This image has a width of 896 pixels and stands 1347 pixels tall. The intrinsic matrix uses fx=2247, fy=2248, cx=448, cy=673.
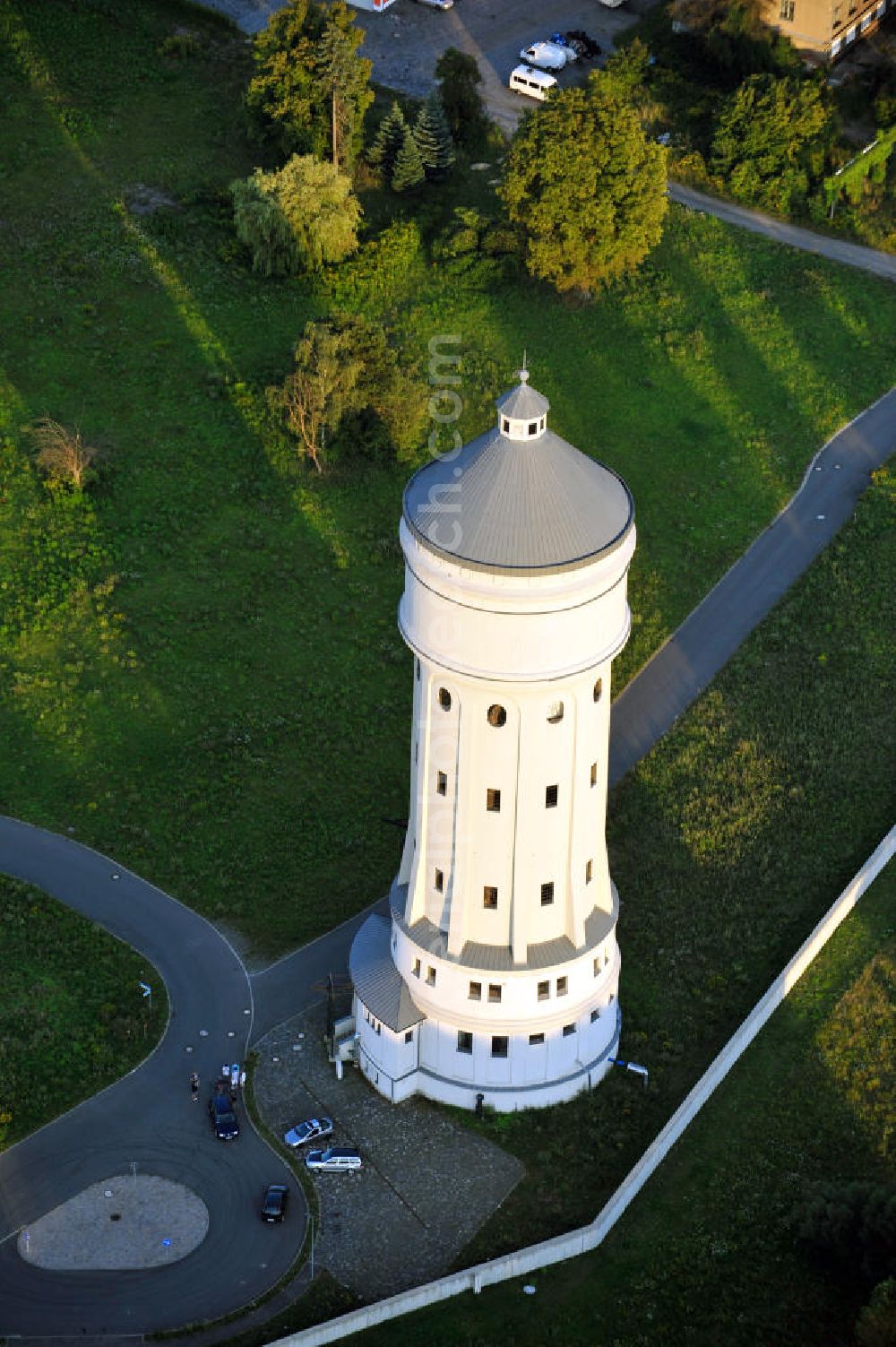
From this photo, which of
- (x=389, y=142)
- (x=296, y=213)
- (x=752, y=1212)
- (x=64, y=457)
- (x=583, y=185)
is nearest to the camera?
(x=752, y=1212)

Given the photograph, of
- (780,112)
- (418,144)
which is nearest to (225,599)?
(418,144)

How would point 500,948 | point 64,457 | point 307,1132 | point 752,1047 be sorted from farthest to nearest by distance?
1. point 64,457
2. point 752,1047
3. point 307,1132
4. point 500,948

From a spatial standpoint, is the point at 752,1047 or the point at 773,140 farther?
the point at 773,140

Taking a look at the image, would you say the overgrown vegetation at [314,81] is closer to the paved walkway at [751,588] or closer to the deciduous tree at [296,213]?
the deciduous tree at [296,213]

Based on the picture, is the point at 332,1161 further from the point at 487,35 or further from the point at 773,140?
the point at 487,35

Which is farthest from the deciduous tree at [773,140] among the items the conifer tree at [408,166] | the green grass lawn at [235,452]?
the conifer tree at [408,166]

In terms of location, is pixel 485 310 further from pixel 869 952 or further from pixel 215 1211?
pixel 215 1211

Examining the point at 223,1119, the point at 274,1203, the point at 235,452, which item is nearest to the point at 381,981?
the point at 223,1119
